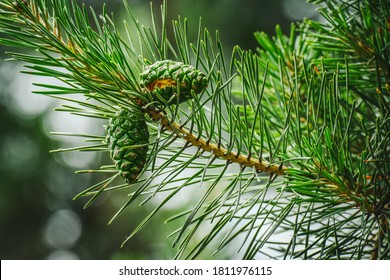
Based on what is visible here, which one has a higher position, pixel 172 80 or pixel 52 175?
pixel 172 80

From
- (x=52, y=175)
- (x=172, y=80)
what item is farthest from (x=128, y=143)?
(x=52, y=175)

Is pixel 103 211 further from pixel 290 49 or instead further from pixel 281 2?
pixel 290 49

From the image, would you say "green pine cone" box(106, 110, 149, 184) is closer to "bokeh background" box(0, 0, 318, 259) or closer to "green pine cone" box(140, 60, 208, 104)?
"green pine cone" box(140, 60, 208, 104)

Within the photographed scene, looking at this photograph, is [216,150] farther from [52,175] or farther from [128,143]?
[52,175]

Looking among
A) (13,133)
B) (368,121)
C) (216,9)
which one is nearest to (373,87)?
(368,121)

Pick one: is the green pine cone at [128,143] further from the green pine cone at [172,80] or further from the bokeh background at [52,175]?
the bokeh background at [52,175]
